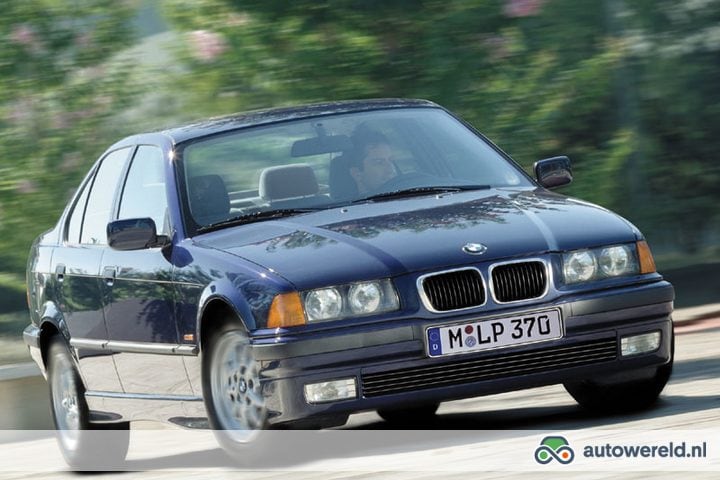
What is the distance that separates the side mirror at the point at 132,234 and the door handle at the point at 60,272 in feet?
4.16

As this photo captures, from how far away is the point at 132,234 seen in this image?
291 inches

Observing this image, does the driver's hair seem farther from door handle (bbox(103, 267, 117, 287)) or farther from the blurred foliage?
the blurred foliage

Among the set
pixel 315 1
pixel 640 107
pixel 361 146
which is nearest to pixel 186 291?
pixel 361 146

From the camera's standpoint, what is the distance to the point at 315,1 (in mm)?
12867

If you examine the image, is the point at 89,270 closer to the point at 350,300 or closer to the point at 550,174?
the point at 350,300

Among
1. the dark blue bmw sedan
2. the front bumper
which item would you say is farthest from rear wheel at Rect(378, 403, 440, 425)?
the front bumper

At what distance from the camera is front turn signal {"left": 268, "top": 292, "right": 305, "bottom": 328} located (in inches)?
251

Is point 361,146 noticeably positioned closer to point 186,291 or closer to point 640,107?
point 186,291

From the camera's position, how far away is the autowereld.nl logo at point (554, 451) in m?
5.91

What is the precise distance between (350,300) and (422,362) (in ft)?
1.23

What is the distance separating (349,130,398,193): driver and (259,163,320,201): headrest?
0.22 meters

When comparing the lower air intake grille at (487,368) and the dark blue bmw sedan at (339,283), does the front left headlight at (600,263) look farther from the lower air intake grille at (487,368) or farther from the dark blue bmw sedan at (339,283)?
the lower air intake grille at (487,368)

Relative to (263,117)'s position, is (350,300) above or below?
below

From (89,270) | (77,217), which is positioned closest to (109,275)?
(89,270)
